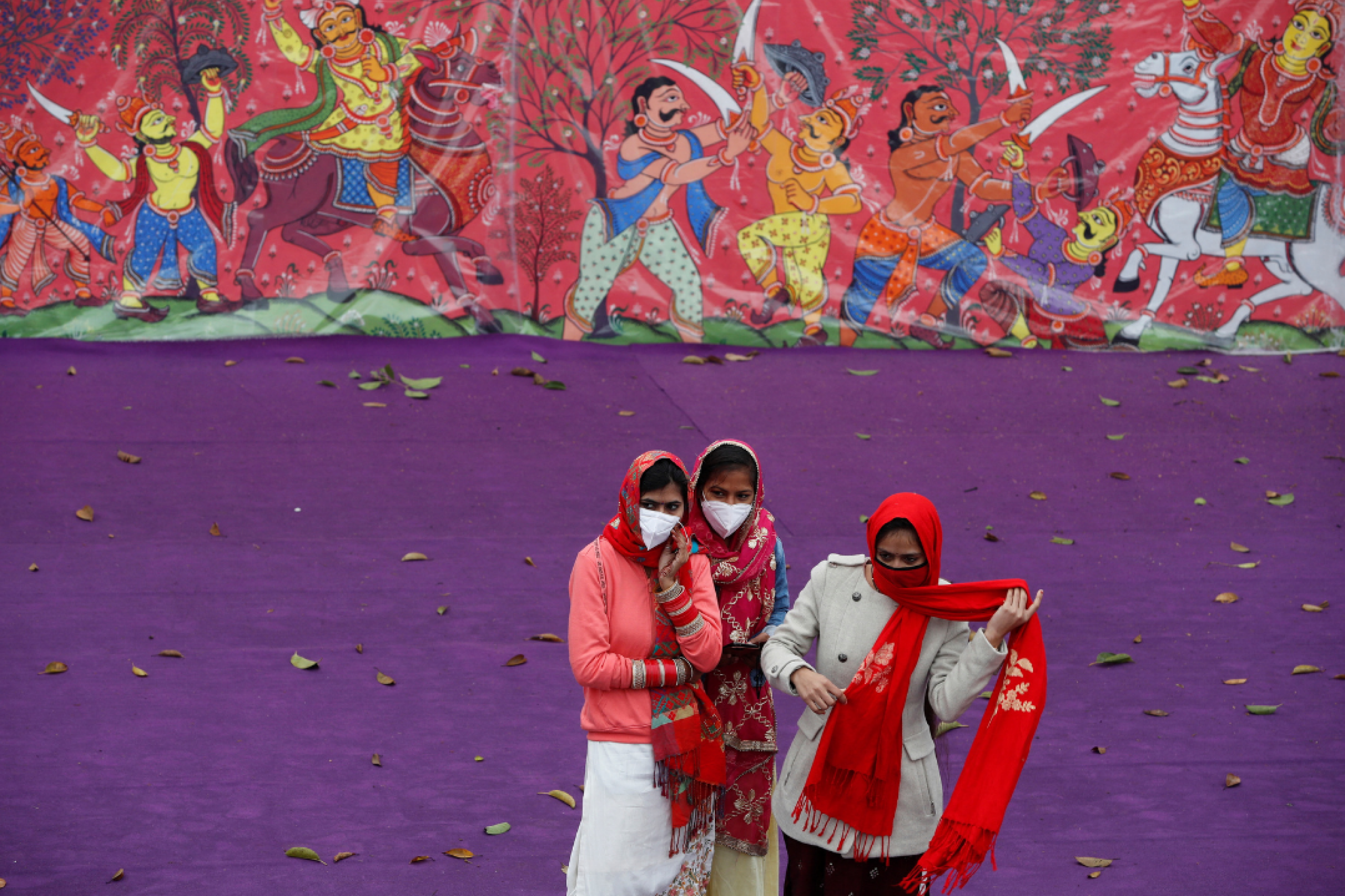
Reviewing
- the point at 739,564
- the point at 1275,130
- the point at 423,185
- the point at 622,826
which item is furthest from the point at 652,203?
the point at 622,826

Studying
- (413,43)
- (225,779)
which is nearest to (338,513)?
(225,779)

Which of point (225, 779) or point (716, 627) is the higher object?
point (716, 627)

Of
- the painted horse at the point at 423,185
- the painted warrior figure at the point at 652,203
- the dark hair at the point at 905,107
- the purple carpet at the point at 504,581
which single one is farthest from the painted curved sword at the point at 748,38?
the purple carpet at the point at 504,581

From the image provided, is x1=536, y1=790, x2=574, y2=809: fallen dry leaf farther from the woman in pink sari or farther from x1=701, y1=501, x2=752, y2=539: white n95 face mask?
x1=701, y1=501, x2=752, y2=539: white n95 face mask

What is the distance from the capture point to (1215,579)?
21.1 ft

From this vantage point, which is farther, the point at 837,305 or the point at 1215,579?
the point at 837,305

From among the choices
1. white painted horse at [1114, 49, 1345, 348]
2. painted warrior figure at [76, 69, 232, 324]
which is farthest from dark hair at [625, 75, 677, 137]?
white painted horse at [1114, 49, 1345, 348]

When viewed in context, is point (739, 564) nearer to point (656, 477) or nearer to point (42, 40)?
point (656, 477)

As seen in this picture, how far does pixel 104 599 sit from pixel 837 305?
229 inches

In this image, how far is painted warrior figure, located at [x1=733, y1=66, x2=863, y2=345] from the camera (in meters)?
9.59

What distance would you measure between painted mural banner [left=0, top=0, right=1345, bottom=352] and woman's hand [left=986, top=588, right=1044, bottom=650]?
6801 mm

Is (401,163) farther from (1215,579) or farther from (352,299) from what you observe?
(1215,579)

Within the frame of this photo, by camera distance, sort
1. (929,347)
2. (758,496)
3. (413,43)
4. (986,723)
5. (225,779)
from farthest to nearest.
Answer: (929,347), (413,43), (225,779), (758,496), (986,723)

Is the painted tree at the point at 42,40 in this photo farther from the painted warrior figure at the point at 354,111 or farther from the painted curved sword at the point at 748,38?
the painted curved sword at the point at 748,38
